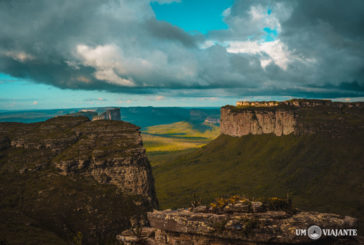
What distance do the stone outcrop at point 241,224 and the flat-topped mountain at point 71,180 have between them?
145 ft

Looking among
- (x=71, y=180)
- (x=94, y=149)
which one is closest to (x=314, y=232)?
(x=71, y=180)

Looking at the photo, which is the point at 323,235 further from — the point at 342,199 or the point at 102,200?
the point at 342,199

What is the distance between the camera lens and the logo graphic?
2909cm

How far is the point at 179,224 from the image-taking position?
33.9 meters

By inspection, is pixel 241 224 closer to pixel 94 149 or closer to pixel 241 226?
pixel 241 226

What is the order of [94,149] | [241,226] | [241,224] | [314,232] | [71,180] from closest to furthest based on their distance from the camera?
[314,232] → [241,226] → [241,224] → [71,180] → [94,149]

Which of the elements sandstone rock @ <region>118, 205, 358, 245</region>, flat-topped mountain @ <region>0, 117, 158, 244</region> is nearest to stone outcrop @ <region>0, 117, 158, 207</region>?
flat-topped mountain @ <region>0, 117, 158, 244</region>

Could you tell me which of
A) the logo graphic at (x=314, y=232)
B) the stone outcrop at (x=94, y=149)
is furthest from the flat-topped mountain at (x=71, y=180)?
the logo graphic at (x=314, y=232)

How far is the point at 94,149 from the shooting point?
10812 centimetres

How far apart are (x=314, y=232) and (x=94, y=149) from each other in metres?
92.6

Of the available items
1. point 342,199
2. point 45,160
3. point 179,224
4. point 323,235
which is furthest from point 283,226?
point 342,199

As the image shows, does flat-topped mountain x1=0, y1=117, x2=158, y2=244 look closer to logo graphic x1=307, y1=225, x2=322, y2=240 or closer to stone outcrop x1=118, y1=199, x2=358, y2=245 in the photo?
stone outcrop x1=118, y1=199, x2=358, y2=245

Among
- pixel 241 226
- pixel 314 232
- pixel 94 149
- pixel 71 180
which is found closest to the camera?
pixel 314 232

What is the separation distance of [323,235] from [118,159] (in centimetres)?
8416
